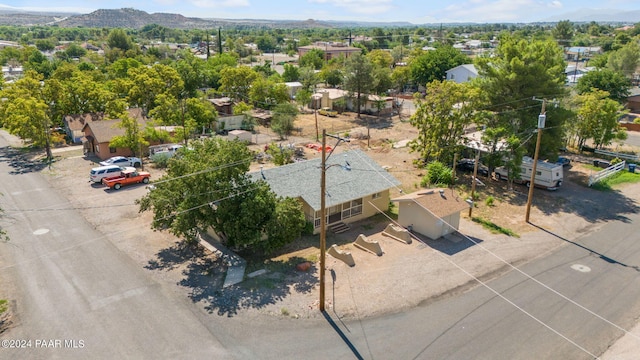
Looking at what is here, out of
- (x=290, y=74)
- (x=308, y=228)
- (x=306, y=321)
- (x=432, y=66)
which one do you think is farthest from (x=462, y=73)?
(x=306, y=321)

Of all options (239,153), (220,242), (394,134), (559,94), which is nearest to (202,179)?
(239,153)

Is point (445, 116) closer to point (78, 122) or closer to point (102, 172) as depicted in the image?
point (102, 172)

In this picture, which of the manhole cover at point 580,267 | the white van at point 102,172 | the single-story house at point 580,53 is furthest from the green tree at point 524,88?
the single-story house at point 580,53

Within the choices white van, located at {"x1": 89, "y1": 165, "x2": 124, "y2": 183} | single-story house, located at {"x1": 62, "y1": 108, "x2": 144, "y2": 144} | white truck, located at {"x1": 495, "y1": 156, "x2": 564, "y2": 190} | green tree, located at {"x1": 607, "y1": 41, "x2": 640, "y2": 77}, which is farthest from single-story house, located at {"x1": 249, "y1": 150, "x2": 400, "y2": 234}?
green tree, located at {"x1": 607, "y1": 41, "x2": 640, "y2": 77}

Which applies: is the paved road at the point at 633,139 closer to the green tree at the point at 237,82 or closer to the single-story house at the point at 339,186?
the single-story house at the point at 339,186

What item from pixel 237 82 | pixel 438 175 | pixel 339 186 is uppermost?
pixel 237 82

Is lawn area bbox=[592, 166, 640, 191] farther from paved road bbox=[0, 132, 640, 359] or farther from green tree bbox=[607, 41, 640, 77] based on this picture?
green tree bbox=[607, 41, 640, 77]
